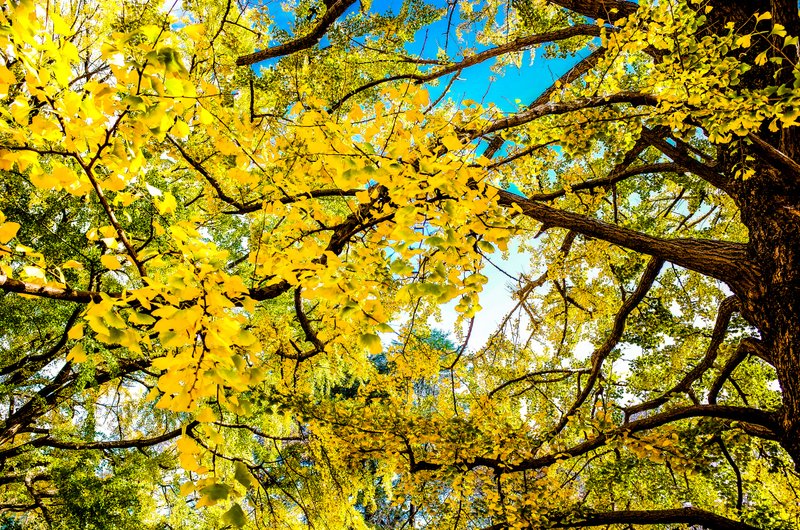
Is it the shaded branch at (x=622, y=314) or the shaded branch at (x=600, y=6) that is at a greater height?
the shaded branch at (x=600, y=6)

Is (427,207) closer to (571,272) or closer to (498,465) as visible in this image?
(498,465)

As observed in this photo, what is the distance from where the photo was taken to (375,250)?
1.71 metres

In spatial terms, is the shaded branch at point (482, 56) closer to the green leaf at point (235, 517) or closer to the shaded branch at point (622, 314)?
the shaded branch at point (622, 314)

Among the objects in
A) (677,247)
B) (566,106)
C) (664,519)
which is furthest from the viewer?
(664,519)

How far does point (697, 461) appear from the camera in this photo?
2.95m

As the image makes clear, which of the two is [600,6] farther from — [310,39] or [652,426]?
Result: [652,426]

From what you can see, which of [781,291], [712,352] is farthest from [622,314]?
[781,291]

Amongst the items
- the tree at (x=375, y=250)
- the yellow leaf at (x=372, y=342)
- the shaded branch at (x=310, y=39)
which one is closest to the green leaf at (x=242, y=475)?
the tree at (x=375, y=250)

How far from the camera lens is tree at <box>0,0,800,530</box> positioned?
117 cm

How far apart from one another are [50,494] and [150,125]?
20.6 feet

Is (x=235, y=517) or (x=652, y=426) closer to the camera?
(x=235, y=517)

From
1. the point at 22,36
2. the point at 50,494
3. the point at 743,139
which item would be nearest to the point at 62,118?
the point at 22,36

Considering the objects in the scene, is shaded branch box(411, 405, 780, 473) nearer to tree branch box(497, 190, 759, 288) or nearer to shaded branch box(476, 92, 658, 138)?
tree branch box(497, 190, 759, 288)

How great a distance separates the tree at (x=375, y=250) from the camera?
3.84 ft
